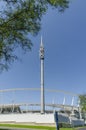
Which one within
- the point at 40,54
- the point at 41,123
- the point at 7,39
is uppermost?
the point at 40,54

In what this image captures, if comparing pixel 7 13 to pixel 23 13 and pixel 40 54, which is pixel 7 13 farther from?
pixel 40 54

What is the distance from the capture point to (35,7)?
16.5 metres

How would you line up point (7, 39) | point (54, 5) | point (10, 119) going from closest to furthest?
point (54, 5) → point (7, 39) → point (10, 119)

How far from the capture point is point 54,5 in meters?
16.0

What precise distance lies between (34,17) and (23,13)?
61 cm

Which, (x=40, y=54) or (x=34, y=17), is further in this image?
(x=40, y=54)

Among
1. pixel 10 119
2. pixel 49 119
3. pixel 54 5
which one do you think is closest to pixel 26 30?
pixel 54 5

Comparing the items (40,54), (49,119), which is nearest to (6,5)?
(49,119)

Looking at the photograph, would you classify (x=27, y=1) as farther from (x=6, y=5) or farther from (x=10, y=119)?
(x=10, y=119)

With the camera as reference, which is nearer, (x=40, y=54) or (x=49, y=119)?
(x=49, y=119)

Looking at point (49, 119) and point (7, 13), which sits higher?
point (7, 13)

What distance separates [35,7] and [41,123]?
9513 cm

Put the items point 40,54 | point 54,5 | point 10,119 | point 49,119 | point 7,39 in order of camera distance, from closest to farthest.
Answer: point 54,5 < point 7,39 < point 49,119 < point 10,119 < point 40,54

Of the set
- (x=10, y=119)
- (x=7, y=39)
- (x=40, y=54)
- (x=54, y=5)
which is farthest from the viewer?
(x=40, y=54)
